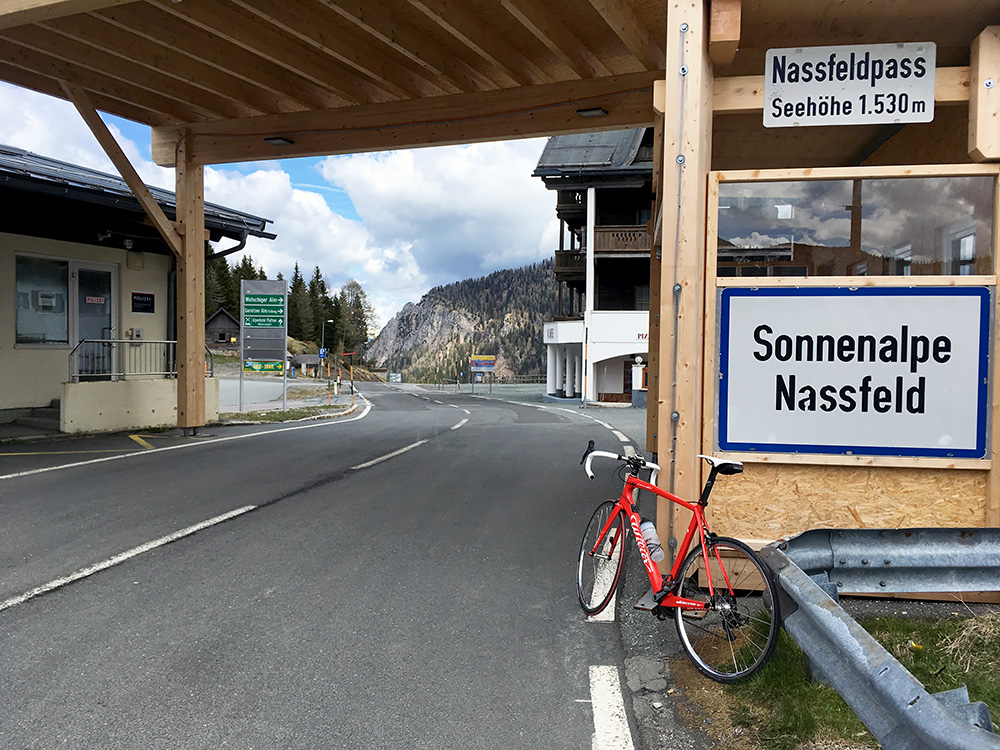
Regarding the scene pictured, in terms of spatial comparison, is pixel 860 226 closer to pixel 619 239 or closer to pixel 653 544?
pixel 653 544

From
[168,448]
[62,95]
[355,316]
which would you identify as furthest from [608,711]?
[355,316]

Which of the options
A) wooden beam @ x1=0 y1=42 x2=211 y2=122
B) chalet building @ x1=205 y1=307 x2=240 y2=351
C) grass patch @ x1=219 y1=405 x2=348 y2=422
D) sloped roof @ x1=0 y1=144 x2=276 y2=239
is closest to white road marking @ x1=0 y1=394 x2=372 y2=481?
grass patch @ x1=219 y1=405 x2=348 y2=422

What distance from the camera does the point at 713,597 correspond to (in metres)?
3.74

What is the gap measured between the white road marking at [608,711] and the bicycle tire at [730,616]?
1.41ft

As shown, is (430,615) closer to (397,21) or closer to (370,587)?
(370,587)

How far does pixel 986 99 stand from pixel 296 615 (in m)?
5.43

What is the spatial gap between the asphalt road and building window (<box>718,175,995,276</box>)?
9.01ft

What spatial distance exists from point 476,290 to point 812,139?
620 ft

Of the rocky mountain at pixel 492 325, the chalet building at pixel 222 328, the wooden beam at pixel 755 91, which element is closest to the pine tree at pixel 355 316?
the chalet building at pixel 222 328

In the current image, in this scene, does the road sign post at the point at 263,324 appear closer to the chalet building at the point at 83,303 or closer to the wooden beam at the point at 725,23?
the chalet building at the point at 83,303

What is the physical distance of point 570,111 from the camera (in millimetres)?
11391

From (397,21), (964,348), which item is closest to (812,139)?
(964,348)

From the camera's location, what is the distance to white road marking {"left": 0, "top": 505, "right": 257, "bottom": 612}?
4.56 m

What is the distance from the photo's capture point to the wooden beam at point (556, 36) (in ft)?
27.7
